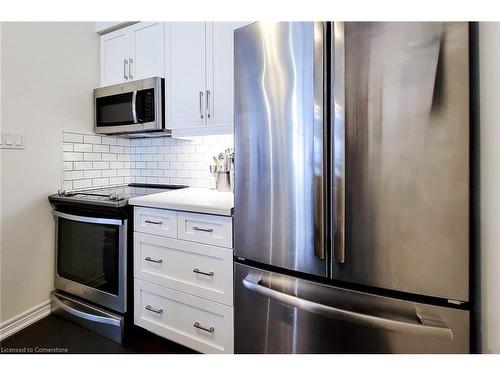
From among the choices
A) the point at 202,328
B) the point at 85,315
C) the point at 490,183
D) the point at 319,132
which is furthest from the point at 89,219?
the point at 490,183

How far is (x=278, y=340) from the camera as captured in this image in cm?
102

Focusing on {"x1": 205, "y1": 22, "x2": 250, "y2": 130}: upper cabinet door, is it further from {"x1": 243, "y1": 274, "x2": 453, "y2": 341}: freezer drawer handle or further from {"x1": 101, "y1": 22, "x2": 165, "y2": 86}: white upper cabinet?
{"x1": 243, "y1": 274, "x2": 453, "y2": 341}: freezer drawer handle

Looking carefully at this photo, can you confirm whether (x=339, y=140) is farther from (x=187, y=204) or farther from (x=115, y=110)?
(x=115, y=110)

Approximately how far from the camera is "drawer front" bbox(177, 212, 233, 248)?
1.21 metres

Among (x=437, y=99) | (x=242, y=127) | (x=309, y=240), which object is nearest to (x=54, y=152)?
(x=242, y=127)

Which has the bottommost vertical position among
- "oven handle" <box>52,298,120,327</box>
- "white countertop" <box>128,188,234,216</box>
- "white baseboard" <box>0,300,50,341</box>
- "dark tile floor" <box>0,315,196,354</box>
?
"dark tile floor" <box>0,315,196,354</box>

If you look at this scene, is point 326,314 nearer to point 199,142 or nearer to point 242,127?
point 242,127

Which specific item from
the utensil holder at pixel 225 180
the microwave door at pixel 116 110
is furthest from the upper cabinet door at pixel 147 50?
the utensil holder at pixel 225 180

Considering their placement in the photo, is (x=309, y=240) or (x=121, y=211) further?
(x=121, y=211)

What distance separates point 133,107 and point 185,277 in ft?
3.99

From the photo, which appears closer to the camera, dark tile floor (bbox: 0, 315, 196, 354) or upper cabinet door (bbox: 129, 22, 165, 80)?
dark tile floor (bbox: 0, 315, 196, 354)

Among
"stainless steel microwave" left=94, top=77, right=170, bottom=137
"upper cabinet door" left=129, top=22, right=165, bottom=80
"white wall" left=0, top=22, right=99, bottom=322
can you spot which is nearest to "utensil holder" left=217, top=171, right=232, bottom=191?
"stainless steel microwave" left=94, top=77, right=170, bottom=137

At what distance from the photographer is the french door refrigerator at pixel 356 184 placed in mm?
758

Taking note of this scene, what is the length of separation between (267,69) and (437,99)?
588 millimetres
